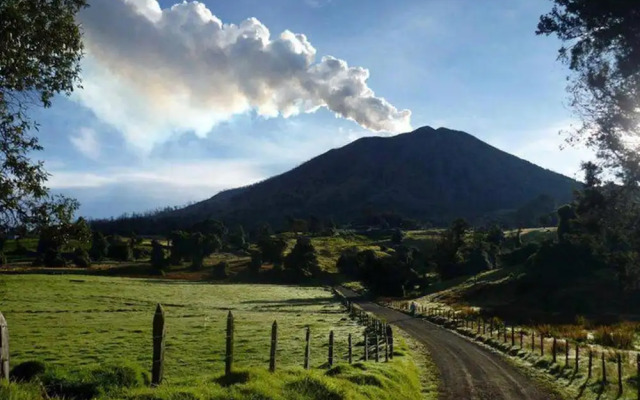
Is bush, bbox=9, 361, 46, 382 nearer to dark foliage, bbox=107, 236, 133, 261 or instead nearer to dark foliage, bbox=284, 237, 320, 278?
dark foliage, bbox=284, 237, 320, 278

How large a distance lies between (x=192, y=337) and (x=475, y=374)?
24937 millimetres

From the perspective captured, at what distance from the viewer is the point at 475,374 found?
28.9 meters

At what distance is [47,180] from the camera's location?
54.5 ft

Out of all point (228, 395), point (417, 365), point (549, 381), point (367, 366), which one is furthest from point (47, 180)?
point (549, 381)

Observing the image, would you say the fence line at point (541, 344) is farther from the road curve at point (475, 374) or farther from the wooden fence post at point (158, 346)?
the wooden fence post at point (158, 346)

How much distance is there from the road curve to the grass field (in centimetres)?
211

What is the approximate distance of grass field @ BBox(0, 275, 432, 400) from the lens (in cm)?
1566

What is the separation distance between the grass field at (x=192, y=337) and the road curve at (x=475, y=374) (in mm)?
2110

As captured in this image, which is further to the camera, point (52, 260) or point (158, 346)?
point (52, 260)

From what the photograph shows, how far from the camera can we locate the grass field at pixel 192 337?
15.7 m

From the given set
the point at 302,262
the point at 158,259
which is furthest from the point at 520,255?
the point at 158,259

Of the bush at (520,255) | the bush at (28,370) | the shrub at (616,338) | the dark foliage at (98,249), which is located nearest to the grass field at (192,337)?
the bush at (28,370)

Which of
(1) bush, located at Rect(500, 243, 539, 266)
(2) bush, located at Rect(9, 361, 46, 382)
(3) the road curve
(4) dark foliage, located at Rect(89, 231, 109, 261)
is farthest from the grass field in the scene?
(4) dark foliage, located at Rect(89, 231, 109, 261)

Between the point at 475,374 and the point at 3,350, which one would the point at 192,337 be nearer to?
the point at 475,374
